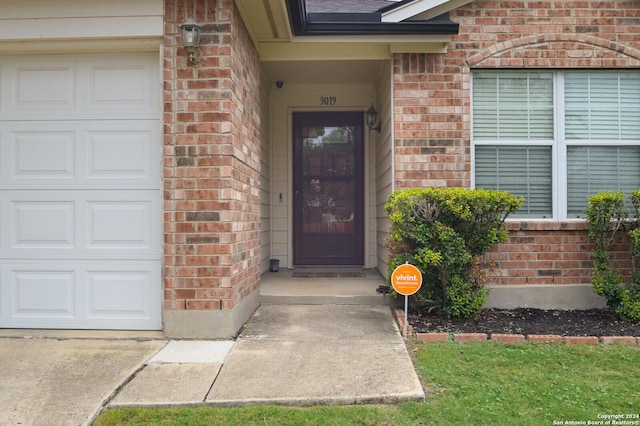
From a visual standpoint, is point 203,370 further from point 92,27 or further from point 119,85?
point 92,27

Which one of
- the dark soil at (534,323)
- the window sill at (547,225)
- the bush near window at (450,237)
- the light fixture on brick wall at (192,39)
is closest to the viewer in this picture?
the light fixture on brick wall at (192,39)

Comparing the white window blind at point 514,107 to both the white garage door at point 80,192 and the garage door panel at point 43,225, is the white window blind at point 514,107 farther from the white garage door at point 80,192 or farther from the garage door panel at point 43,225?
the garage door panel at point 43,225

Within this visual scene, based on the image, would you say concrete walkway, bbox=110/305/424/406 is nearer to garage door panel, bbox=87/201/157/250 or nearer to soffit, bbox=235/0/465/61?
garage door panel, bbox=87/201/157/250

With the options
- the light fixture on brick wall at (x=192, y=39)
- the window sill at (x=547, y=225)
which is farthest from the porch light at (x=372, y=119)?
the light fixture on brick wall at (x=192, y=39)

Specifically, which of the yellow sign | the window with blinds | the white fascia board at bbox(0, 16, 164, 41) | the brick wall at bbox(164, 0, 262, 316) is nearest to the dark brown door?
the window with blinds

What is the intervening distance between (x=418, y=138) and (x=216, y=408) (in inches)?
135

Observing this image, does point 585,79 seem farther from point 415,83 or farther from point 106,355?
point 106,355

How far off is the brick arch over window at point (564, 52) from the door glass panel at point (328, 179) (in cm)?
255

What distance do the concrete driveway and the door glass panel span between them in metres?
3.58

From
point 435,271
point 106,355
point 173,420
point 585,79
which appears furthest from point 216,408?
point 585,79

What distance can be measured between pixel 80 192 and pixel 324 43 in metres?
2.90

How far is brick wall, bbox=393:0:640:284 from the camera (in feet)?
15.7

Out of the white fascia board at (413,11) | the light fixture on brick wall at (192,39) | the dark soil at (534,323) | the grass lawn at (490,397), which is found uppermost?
the white fascia board at (413,11)

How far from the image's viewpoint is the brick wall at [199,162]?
370cm
